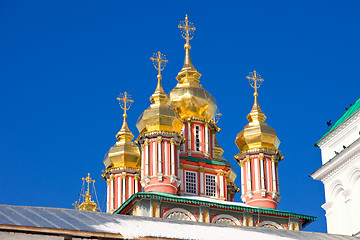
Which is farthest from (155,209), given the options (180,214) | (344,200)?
(344,200)

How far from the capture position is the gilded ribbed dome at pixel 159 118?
155 ft

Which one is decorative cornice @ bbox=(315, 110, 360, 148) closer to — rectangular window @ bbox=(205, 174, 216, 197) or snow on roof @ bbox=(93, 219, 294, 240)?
rectangular window @ bbox=(205, 174, 216, 197)

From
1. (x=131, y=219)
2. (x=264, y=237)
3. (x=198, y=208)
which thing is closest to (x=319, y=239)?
(x=264, y=237)

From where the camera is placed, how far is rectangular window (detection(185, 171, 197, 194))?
48.2 meters

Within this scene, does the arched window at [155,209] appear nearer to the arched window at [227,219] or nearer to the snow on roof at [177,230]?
the arched window at [227,219]

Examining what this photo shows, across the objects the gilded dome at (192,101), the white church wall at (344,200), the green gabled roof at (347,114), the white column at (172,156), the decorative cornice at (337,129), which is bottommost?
the white church wall at (344,200)

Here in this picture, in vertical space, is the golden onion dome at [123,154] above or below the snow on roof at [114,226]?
above

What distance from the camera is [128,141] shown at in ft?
174

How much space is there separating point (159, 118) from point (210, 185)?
15.3 feet

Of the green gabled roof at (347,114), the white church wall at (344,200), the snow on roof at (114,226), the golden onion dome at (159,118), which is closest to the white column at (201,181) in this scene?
the golden onion dome at (159,118)

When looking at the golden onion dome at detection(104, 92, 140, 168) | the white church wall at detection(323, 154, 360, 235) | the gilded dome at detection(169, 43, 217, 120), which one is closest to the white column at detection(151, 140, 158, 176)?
the gilded dome at detection(169, 43, 217, 120)

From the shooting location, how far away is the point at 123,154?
52.3m

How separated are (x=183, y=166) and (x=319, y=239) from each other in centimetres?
1930

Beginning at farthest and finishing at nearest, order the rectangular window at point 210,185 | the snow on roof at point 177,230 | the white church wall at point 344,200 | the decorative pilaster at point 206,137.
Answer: the decorative pilaster at point 206,137, the rectangular window at point 210,185, the white church wall at point 344,200, the snow on roof at point 177,230
